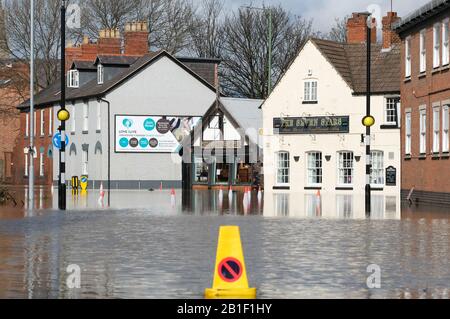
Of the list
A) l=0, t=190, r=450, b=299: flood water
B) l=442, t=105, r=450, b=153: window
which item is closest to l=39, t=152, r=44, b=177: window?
l=442, t=105, r=450, b=153: window

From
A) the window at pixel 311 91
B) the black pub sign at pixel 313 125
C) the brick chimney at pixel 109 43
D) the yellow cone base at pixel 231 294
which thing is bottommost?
the yellow cone base at pixel 231 294

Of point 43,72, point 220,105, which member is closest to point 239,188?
point 220,105

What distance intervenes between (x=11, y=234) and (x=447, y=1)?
23.7m

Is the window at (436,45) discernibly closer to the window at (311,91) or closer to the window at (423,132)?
the window at (423,132)

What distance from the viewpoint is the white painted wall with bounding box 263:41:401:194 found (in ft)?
200

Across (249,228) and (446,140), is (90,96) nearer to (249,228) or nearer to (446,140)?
(446,140)

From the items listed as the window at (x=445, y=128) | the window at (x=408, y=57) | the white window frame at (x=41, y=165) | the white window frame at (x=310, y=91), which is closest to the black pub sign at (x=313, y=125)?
the white window frame at (x=310, y=91)

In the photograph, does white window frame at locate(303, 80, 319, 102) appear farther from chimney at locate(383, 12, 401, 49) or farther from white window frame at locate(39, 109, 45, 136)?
white window frame at locate(39, 109, 45, 136)

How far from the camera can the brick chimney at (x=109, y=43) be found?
264ft

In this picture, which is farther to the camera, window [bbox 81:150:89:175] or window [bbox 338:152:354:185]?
window [bbox 81:150:89:175]

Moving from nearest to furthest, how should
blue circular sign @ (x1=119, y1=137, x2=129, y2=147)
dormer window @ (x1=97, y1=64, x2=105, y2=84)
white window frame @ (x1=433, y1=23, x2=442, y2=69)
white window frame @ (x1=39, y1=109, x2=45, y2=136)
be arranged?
white window frame @ (x1=433, y1=23, x2=442, y2=69), blue circular sign @ (x1=119, y1=137, x2=129, y2=147), dormer window @ (x1=97, y1=64, x2=105, y2=84), white window frame @ (x1=39, y1=109, x2=45, y2=136)

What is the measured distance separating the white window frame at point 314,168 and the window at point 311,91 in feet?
10.8

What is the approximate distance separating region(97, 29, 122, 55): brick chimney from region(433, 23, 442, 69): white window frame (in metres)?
39.9

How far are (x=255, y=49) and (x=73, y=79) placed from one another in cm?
1545
